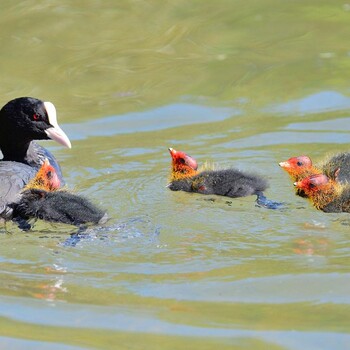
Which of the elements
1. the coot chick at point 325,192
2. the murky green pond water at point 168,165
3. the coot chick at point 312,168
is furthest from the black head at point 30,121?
the coot chick at point 325,192

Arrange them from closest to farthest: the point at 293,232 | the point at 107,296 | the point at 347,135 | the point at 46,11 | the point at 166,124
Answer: the point at 107,296
the point at 293,232
the point at 347,135
the point at 166,124
the point at 46,11

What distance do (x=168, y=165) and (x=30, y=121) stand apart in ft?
3.32

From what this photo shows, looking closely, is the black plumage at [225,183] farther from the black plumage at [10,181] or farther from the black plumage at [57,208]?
the black plumage at [10,181]

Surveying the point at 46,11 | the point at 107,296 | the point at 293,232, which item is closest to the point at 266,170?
the point at 293,232

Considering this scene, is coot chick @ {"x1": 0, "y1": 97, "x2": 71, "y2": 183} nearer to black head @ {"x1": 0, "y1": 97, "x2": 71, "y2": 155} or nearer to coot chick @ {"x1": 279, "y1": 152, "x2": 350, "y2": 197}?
black head @ {"x1": 0, "y1": 97, "x2": 71, "y2": 155}

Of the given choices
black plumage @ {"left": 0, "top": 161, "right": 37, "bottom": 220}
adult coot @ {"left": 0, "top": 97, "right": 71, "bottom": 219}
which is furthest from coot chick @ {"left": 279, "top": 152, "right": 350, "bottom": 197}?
black plumage @ {"left": 0, "top": 161, "right": 37, "bottom": 220}

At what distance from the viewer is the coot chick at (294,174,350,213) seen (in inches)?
246

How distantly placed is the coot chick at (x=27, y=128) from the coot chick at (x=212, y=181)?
0.71m

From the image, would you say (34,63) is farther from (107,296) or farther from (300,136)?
(107,296)

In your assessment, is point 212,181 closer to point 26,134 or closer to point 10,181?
point 10,181

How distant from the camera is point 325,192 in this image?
6297 mm

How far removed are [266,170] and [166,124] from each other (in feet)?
4.58

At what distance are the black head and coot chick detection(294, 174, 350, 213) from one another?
1603mm

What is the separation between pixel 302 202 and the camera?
664 centimetres
